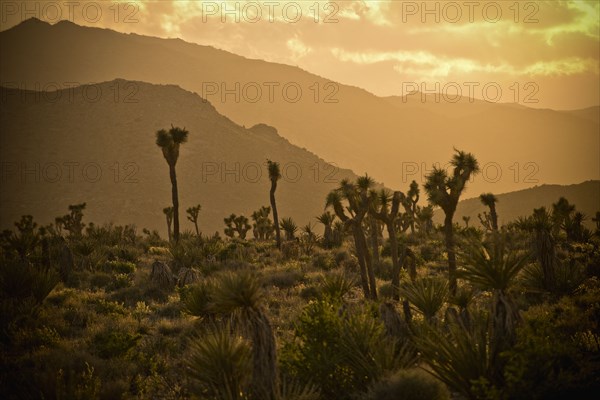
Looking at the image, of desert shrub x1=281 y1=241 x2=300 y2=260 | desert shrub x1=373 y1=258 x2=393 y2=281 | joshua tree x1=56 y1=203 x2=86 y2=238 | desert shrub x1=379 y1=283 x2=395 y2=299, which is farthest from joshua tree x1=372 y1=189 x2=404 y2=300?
Result: joshua tree x1=56 y1=203 x2=86 y2=238

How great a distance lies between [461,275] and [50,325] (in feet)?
37.2

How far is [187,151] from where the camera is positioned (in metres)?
151

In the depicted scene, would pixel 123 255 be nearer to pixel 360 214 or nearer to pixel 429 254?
pixel 360 214

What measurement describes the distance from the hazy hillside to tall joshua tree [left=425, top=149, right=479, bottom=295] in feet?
357

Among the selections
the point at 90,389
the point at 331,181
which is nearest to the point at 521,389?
the point at 90,389

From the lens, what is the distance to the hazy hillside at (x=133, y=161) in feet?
395

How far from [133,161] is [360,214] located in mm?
139235

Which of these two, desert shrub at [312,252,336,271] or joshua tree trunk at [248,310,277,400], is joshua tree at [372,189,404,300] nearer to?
desert shrub at [312,252,336,271]

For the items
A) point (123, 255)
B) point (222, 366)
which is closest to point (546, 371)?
point (222, 366)

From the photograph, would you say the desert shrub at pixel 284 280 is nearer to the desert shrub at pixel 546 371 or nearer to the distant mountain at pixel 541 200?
the desert shrub at pixel 546 371

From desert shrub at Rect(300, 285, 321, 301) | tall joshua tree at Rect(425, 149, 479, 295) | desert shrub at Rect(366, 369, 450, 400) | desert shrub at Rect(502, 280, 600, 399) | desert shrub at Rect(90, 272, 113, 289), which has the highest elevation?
tall joshua tree at Rect(425, 149, 479, 295)

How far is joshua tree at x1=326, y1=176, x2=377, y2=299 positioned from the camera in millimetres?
15578

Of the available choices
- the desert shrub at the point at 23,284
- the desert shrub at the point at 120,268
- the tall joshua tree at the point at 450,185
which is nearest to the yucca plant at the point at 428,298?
the tall joshua tree at the point at 450,185

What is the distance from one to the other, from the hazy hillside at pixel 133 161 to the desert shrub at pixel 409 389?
383 ft
